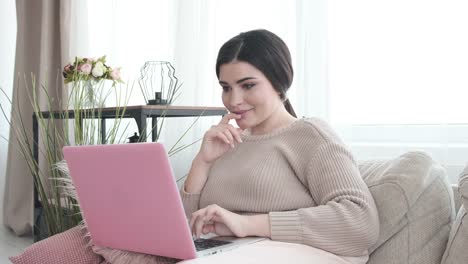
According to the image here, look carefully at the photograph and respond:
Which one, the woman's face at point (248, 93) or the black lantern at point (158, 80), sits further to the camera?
the black lantern at point (158, 80)

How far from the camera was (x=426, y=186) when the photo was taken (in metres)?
1.28

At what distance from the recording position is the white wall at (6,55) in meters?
3.99

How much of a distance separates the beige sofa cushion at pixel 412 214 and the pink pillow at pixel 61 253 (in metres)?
0.70

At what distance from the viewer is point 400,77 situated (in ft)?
6.46

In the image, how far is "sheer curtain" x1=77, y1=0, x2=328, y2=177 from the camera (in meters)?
2.22

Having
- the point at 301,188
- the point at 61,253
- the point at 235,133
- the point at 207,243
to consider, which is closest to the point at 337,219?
the point at 301,188

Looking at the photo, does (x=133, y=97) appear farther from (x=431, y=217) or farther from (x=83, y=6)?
(x=431, y=217)

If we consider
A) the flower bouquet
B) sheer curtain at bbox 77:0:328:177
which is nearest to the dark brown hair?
sheer curtain at bbox 77:0:328:177

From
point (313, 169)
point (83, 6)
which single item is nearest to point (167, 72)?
Answer: point (83, 6)

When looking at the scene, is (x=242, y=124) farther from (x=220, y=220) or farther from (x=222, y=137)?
(x=220, y=220)

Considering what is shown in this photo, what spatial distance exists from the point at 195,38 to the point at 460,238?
1.84 metres

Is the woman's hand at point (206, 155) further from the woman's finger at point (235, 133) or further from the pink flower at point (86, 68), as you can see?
→ the pink flower at point (86, 68)

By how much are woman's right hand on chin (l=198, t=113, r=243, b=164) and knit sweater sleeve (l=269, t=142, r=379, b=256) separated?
Answer: 306mm


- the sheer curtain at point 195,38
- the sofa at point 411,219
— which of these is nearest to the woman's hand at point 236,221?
the sofa at point 411,219
